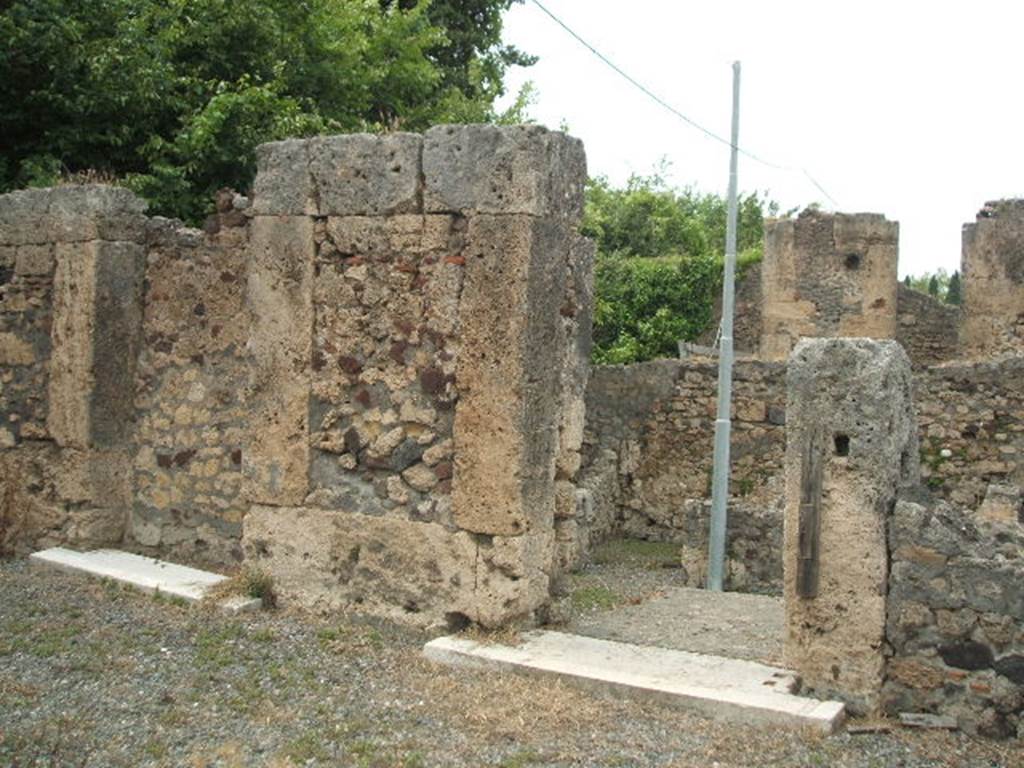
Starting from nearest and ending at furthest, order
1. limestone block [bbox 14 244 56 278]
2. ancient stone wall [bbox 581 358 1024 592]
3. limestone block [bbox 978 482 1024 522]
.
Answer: limestone block [bbox 14 244 56 278] < limestone block [bbox 978 482 1024 522] < ancient stone wall [bbox 581 358 1024 592]

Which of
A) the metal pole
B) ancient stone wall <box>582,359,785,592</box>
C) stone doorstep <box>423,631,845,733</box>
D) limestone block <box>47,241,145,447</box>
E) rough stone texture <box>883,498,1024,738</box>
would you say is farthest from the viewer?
ancient stone wall <box>582,359,785,592</box>

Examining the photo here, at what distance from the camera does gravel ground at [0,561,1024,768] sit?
4559mm

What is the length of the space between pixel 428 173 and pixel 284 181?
1.01 metres

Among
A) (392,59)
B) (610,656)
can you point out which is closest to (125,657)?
(610,656)

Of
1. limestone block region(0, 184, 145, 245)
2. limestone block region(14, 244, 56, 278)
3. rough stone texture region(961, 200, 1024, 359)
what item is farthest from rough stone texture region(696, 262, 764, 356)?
limestone block region(14, 244, 56, 278)

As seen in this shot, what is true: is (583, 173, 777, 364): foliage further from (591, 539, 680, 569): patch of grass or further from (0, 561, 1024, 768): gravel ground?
(0, 561, 1024, 768): gravel ground

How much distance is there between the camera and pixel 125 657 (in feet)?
19.0

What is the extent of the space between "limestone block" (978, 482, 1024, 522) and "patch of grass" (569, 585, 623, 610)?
3364 mm

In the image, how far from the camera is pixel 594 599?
7.61 meters

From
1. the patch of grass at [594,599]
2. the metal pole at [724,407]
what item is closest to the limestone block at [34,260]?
the patch of grass at [594,599]

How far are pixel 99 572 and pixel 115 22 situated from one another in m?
6.42

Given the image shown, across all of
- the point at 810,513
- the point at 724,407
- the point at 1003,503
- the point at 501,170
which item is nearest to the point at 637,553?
the point at 724,407

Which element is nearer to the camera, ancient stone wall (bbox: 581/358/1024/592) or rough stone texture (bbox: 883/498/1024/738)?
rough stone texture (bbox: 883/498/1024/738)

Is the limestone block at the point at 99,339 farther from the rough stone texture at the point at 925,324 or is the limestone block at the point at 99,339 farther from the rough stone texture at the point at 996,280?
the rough stone texture at the point at 925,324
